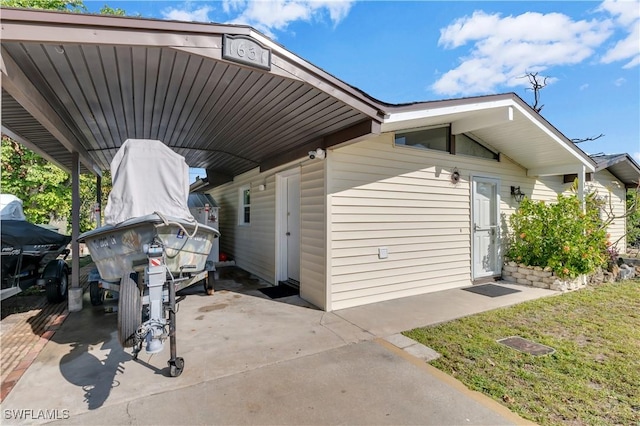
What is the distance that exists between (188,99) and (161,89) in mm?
356

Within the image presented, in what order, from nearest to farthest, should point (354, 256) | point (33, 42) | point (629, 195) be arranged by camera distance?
1. point (33, 42)
2. point (354, 256)
3. point (629, 195)

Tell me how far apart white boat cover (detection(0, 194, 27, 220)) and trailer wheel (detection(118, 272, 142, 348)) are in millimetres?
5252

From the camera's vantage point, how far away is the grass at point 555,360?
228 centimetres

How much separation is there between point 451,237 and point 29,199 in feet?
46.9

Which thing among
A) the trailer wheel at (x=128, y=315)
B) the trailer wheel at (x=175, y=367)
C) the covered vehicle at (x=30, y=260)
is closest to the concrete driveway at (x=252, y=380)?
the trailer wheel at (x=175, y=367)

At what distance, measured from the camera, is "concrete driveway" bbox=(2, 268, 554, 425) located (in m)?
2.23

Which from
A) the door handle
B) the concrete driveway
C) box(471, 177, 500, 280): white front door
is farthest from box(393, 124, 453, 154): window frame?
the concrete driveway

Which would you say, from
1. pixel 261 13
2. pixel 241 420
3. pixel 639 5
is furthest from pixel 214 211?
pixel 639 5

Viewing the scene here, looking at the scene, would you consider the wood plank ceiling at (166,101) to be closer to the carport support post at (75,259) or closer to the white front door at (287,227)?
the white front door at (287,227)

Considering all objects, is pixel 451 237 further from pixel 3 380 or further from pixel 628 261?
pixel 3 380

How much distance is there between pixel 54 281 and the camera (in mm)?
5121

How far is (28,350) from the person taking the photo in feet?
11.0

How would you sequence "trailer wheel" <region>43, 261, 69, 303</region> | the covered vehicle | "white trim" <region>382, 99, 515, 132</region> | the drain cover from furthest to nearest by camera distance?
"trailer wheel" <region>43, 261, 69, 303</region> < the covered vehicle < "white trim" <region>382, 99, 515, 132</region> < the drain cover

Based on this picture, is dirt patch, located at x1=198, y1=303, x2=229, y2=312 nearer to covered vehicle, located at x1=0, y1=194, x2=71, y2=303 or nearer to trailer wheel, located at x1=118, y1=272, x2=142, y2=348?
trailer wheel, located at x1=118, y1=272, x2=142, y2=348
